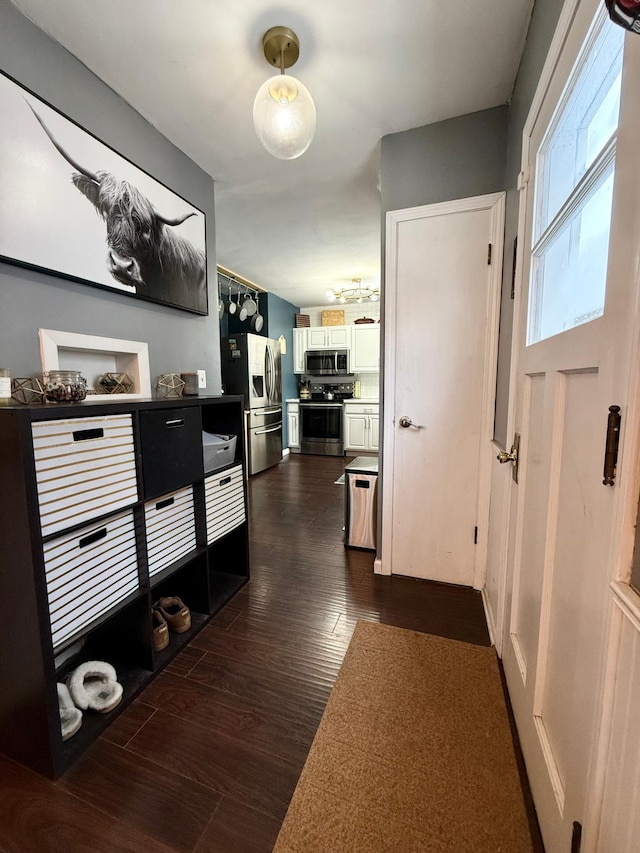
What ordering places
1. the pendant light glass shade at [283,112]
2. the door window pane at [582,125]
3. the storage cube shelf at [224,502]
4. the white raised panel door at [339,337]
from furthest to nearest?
the white raised panel door at [339,337] → the storage cube shelf at [224,502] → the pendant light glass shade at [283,112] → the door window pane at [582,125]

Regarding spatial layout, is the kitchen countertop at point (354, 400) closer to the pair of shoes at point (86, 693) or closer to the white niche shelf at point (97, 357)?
the white niche shelf at point (97, 357)

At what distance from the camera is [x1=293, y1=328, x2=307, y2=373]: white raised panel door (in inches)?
223

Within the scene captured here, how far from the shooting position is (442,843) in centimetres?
88

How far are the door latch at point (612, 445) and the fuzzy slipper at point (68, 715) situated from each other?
5.36 feet

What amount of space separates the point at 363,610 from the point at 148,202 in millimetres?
2375

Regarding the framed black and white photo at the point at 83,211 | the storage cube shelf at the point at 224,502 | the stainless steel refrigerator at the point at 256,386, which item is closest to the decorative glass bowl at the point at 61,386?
the framed black and white photo at the point at 83,211

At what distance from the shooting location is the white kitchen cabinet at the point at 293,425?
18.8 feet

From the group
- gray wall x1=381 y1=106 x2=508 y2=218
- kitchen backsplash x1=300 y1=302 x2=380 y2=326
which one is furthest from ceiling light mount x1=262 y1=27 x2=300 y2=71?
kitchen backsplash x1=300 y1=302 x2=380 y2=326

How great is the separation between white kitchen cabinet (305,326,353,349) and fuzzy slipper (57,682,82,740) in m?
4.96

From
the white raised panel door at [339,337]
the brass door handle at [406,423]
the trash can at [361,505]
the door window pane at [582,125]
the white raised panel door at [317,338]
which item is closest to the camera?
the door window pane at [582,125]

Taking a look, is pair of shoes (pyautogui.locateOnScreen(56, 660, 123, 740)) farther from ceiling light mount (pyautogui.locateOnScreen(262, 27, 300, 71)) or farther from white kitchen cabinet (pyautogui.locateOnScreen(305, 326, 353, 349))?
A: white kitchen cabinet (pyautogui.locateOnScreen(305, 326, 353, 349))

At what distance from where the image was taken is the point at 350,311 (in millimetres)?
5887

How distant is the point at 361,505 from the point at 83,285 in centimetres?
198

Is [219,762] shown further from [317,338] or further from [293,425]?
[317,338]
